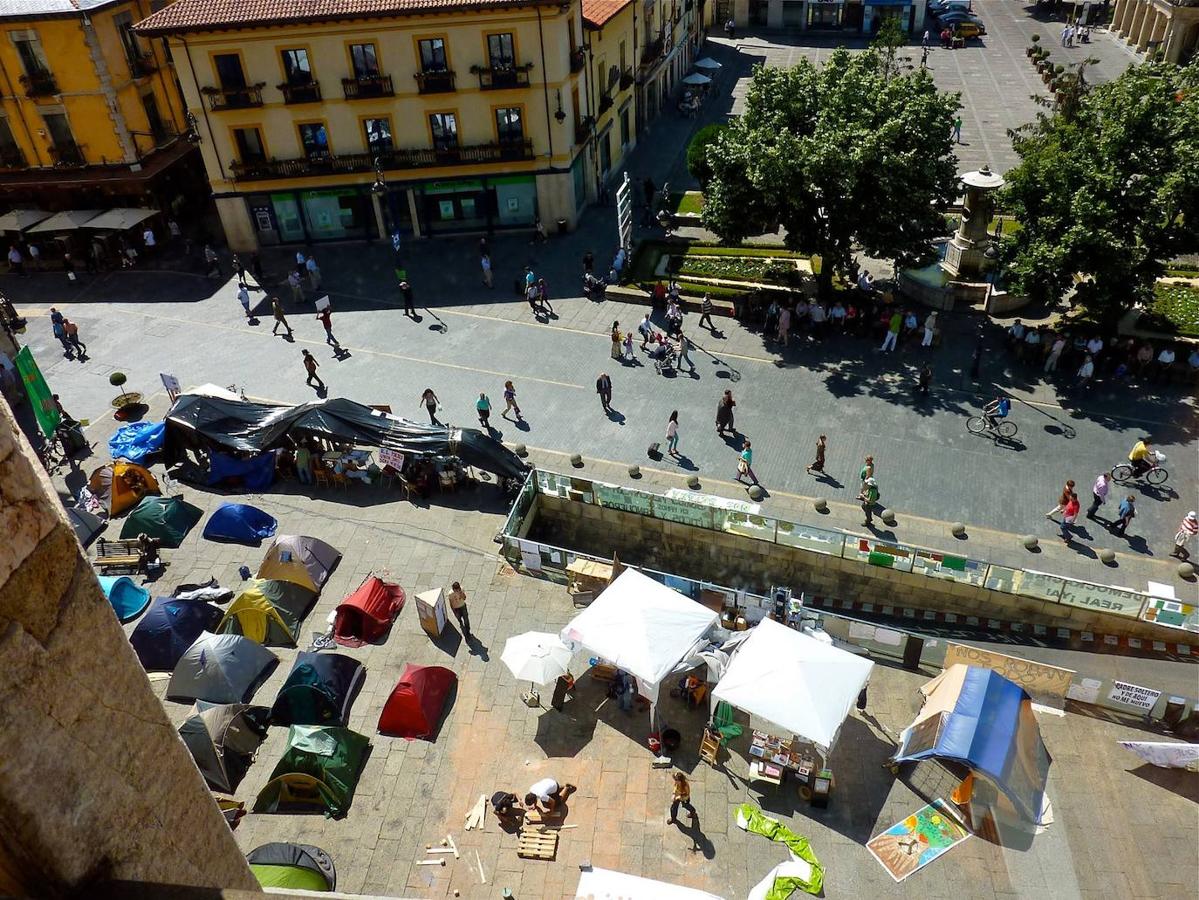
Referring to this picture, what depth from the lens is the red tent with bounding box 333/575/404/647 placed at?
21953 mm

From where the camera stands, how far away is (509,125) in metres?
41.2

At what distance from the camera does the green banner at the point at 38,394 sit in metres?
27.7

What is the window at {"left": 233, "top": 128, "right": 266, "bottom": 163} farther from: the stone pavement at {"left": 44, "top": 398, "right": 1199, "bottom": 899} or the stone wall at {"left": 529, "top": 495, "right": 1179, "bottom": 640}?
the stone pavement at {"left": 44, "top": 398, "right": 1199, "bottom": 899}

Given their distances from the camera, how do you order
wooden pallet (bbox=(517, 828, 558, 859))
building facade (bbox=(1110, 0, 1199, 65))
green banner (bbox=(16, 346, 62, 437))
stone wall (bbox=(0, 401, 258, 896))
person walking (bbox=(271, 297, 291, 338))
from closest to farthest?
stone wall (bbox=(0, 401, 258, 896)) → wooden pallet (bbox=(517, 828, 558, 859)) → green banner (bbox=(16, 346, 62, 437)) → person walking (bbox=(271, 297, 291, 338)) → building facade (bbox=(1110, 0, 1199, 65))

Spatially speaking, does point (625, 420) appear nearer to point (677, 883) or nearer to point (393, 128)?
point (677, 883)

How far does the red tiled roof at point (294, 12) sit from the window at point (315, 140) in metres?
4.55

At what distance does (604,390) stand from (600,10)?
2567 centimetres

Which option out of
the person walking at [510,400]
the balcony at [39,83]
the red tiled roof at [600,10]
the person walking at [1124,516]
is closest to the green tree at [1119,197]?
the person walking at [1124,516]

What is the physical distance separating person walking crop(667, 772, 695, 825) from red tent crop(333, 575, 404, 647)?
8.49m

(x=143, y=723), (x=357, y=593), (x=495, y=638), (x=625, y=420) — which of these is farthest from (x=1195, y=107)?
(x=143, y=723)

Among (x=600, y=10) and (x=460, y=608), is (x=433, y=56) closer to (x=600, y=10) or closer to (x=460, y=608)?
(x=600, y=10)

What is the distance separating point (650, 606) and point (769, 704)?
3.51 metres

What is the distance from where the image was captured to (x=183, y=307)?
39.0 metres

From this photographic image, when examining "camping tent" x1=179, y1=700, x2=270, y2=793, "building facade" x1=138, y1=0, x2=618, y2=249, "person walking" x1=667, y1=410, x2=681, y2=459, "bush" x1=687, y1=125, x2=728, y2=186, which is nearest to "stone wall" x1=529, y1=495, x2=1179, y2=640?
"person walking" x1=667, y1=410, x2=681, y2=459
